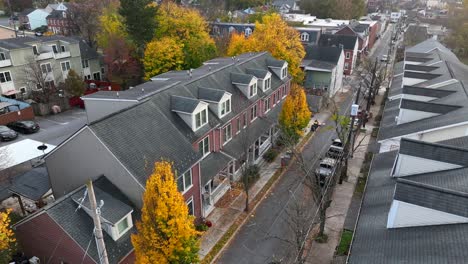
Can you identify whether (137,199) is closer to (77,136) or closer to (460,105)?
(77,136)

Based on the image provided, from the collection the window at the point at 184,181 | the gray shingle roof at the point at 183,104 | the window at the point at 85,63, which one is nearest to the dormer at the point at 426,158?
the window at the point at 184,181

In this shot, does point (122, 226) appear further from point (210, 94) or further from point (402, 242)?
point (402, 242)

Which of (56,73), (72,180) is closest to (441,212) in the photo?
(72,180)

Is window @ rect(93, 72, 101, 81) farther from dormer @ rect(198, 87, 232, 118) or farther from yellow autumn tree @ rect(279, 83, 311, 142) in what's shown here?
yellow autumn tree @ rect(279, 83, 311, 142)

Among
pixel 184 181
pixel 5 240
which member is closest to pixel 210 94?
pixel 184 181

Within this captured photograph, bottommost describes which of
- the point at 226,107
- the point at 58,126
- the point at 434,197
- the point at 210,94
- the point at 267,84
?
the point at 58,126

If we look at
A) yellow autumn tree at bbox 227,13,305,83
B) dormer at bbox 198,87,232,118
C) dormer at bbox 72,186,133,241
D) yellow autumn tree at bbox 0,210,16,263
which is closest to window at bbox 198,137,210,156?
dormer at bbox 198,87,232,118
